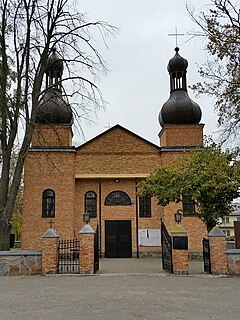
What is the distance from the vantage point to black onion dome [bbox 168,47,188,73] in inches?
1093

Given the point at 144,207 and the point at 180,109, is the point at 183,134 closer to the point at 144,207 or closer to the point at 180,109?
the point at 180,109

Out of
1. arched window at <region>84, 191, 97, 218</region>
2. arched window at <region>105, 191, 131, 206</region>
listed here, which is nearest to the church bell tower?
arched window at <region>105, 191, 131, 206</region>

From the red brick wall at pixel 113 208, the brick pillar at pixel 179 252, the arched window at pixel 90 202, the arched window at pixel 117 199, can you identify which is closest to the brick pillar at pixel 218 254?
the brick pillar at pixel 179 252

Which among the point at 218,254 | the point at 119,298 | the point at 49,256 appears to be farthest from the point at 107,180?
the point at 119,298

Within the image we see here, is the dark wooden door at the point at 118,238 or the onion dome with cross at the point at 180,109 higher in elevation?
the onion dome with cross at the point at 180,109

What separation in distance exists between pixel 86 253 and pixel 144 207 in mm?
10857

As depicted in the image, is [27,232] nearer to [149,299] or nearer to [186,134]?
[186,134]

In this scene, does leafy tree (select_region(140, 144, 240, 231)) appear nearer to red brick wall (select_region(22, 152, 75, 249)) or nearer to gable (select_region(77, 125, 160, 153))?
red brick wall (select_region(22, 152, 75, 249))

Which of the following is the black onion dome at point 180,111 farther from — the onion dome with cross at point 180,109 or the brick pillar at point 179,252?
the brick pillar at point 179,252

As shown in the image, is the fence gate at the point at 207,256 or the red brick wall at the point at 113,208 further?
the red brick wall at the point at 113,208

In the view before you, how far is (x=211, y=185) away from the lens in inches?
641

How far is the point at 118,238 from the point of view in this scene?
25.3m

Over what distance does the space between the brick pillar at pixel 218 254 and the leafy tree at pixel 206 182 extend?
1930 mm

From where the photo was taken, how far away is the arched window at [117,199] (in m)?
25.8
